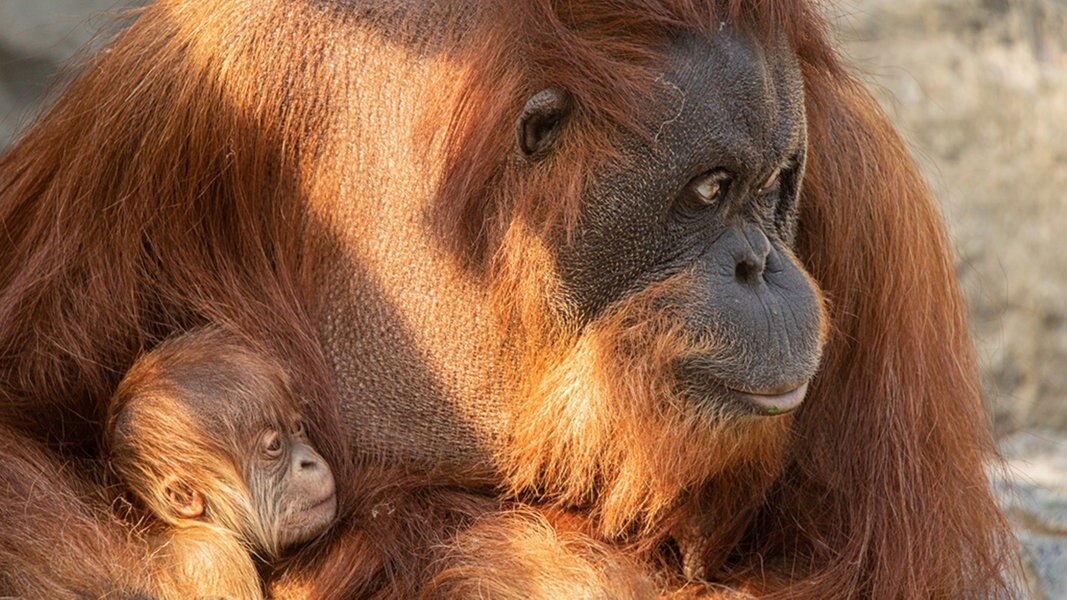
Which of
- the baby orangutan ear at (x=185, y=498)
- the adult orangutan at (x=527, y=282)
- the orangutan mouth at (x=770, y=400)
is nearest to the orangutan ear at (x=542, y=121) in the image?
the adult orangutan at (x=527, y=282)

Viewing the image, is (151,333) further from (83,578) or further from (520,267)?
(520,267)

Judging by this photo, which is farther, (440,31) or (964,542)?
(964,542)

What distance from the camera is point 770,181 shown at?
2.35 m

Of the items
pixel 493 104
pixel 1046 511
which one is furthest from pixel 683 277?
pixel 1046 511

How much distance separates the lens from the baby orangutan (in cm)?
227

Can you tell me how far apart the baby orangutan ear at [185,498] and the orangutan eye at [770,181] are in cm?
103

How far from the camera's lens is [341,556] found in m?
2.38

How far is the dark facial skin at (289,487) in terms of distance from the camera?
236 centimetres

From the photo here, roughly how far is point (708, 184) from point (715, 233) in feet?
0.26

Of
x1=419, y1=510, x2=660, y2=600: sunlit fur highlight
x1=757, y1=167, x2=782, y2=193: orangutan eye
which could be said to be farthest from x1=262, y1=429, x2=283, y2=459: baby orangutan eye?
x1=757, y1=167, x2=782, y2=193: orangutan eye

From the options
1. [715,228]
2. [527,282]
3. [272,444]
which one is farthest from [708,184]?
[272,444]

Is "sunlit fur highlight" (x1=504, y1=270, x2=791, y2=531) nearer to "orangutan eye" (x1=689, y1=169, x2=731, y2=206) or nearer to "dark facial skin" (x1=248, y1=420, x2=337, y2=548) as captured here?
"orangutan eye" (x1=689, y1=169, x2=731, y2=206)

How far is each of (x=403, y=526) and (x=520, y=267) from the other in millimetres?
482

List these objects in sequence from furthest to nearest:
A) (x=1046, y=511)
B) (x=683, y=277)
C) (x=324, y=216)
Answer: (x=1046, y=511) < (x=324, y=216) < (x=683, y=277)
